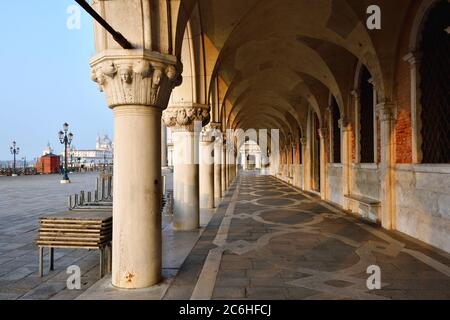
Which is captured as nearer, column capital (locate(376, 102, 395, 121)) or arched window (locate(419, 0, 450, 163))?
arched window (locate(419, 0, 450, 163))

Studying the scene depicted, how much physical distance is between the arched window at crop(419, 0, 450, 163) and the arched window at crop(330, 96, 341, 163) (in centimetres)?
624

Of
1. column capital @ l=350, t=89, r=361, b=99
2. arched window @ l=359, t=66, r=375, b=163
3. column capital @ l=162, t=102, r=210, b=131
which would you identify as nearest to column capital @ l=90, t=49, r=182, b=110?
column capital @ l=162, t=102, r=210, b=131

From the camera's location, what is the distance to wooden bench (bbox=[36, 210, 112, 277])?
4887 mm

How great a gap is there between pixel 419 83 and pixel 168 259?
21.7 ft

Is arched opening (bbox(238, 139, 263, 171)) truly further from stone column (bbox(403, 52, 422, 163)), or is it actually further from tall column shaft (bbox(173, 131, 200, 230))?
stone column (bbox(403, 52, 422, 163))

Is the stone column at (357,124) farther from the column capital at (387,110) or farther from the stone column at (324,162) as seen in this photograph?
the stone column at (324,162)

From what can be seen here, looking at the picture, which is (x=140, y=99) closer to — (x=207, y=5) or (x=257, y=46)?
(x=207, y=5)

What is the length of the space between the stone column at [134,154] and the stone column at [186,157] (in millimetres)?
3652

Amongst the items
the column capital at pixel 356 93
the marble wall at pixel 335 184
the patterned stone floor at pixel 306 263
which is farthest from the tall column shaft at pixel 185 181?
the marble wall at pixel 335 184

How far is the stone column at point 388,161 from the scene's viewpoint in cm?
865

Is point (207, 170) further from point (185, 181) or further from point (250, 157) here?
point (250, 157)

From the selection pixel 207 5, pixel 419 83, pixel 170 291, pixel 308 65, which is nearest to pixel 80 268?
pixel 170 291

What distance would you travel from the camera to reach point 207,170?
1196 cm

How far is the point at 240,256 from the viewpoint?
597 centimetres
